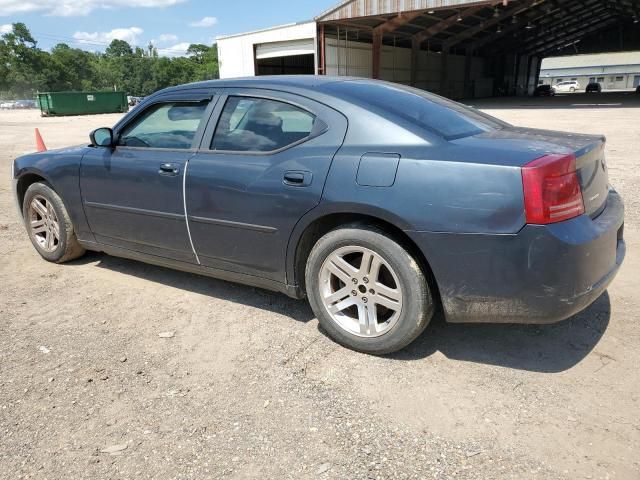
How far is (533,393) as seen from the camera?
8.59 feet

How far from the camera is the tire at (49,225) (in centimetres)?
444

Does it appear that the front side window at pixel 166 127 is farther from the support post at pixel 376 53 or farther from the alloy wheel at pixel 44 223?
the support post at pixel 376 53

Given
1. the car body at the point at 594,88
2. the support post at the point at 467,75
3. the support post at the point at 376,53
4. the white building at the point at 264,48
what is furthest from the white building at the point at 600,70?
the white building at the point at 264,48

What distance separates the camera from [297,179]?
3.03 metres

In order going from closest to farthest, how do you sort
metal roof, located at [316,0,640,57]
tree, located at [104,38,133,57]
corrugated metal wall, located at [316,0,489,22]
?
corrugated metal wall, located at [316,0,489,22], metal roof, located at [316,0,640,57], tree, located at [104,38,133,57]

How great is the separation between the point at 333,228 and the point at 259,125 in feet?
2.93

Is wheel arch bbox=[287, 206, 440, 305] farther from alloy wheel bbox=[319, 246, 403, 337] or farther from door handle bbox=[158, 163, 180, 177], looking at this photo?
door handle bbox=[158, 163, 180, 177]

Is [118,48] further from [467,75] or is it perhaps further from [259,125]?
[259,125]

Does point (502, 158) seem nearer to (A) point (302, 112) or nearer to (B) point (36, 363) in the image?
A: (A) point (302, 112)

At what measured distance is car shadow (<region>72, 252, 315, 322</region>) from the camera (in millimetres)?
3734

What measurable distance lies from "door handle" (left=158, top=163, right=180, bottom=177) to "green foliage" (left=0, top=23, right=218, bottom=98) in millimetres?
92238

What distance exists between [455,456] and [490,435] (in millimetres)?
233

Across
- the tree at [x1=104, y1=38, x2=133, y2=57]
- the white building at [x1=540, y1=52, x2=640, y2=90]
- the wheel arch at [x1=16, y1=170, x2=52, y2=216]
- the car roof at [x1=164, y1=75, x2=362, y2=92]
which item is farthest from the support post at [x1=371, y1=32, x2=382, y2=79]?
the tree at [x1=104, y1=38, x2=133, y2=57]

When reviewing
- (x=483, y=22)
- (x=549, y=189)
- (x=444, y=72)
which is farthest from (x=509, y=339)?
(x=444, y=72)
